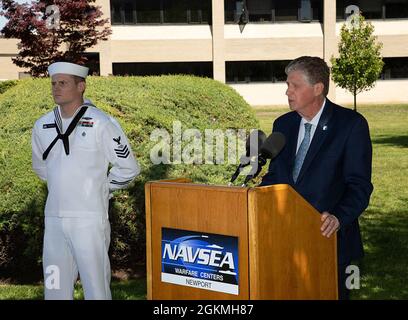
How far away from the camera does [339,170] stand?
3885 mm

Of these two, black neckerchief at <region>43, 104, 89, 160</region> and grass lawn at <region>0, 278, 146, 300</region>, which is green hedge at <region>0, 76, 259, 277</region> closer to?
grass lawn at <region>0, 278, 146, 300</region>

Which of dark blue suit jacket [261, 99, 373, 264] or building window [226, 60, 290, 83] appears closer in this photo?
dark blue suit jacket [261, 99, 373, 264]

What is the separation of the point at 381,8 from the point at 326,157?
4255 cm

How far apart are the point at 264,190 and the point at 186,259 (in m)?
0.58

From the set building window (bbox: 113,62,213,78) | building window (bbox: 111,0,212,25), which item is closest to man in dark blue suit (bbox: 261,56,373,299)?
building window (bbox: 113,62,213,78)

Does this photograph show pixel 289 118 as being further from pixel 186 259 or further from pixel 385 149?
pixel 385 149

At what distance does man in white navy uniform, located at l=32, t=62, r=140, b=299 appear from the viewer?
4430 mm

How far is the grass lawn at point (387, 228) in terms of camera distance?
7.14 meters

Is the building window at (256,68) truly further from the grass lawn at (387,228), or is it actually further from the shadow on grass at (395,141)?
the grass lawn at (387,228)

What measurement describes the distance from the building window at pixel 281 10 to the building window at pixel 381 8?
1.55m

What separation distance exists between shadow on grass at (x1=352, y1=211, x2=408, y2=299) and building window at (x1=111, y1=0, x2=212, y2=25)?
33.9 metres

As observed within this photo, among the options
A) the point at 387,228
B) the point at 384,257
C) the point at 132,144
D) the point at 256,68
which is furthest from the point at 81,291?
the point at 256,68

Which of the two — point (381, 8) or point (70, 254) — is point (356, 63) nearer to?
point (381, 8)

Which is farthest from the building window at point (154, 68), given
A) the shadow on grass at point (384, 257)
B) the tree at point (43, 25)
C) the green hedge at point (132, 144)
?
the green hedge at point (132, 144)
